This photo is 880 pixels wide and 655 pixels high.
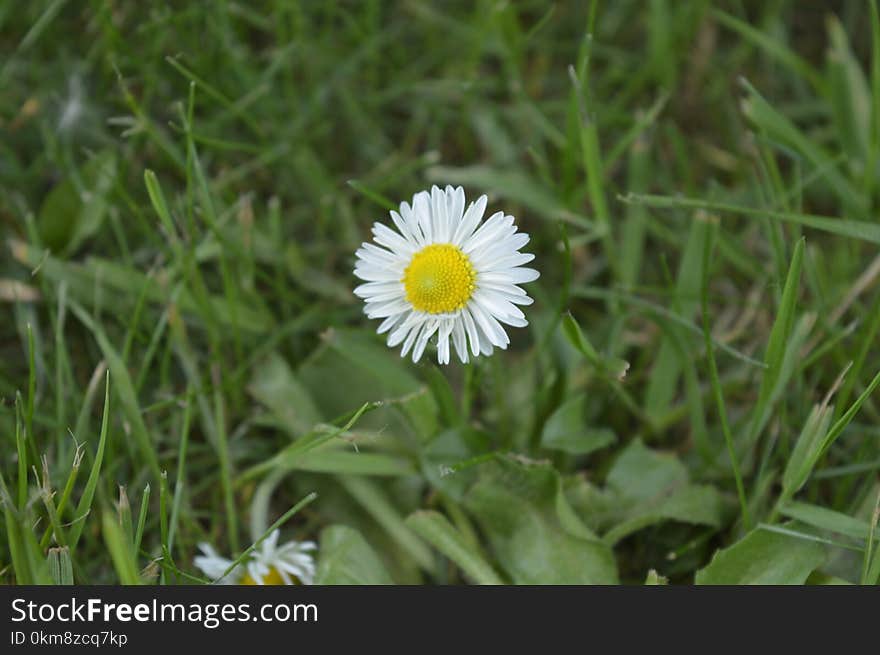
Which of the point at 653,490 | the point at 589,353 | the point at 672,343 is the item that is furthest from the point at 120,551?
the point at 672,343

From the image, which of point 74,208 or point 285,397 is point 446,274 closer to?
point 285,397

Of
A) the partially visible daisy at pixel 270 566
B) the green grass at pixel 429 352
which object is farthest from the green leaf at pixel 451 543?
the partially visible daisy at pixel 270 566

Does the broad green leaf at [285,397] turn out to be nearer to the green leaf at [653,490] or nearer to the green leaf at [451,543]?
the green leaf at [451,543]

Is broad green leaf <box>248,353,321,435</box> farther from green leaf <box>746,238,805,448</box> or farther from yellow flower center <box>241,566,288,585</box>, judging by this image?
green leaf <box>746,238,805,448</box>

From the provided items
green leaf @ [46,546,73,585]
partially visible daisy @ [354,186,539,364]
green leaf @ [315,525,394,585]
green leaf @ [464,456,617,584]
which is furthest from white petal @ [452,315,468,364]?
green leaf @ [46,546,73,585]

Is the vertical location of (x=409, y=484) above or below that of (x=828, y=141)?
below

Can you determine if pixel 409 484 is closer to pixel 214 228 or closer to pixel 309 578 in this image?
pixel 309 578
